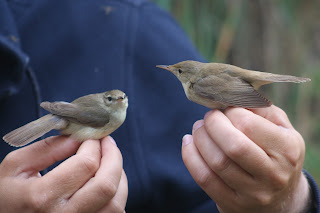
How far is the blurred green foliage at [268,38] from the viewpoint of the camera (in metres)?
3.76

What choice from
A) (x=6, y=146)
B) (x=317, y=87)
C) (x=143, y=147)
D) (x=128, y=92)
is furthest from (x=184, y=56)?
(x=317, y=87)

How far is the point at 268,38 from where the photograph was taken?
4.25m

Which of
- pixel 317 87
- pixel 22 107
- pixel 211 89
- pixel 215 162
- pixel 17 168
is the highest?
pixel 211 89

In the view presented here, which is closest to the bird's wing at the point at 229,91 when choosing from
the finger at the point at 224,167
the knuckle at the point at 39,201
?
A: the finger at the point at 224,167

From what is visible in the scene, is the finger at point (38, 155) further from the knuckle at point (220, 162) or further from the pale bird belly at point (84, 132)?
the knuckle at point (220, 162)

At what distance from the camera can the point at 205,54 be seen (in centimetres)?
368

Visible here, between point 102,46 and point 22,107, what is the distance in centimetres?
67

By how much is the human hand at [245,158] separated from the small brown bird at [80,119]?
475 mm

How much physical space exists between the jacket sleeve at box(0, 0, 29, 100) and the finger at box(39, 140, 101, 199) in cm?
82

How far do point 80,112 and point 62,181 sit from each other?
490mm

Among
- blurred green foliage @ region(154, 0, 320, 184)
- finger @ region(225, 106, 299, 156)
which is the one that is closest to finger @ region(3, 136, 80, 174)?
finger @ region(225, 106, 299, 156)

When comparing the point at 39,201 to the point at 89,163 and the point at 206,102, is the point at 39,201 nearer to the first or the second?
the point at 89,163

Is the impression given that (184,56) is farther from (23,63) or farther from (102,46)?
(23,63)

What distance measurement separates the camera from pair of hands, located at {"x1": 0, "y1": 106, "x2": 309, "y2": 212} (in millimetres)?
1470
